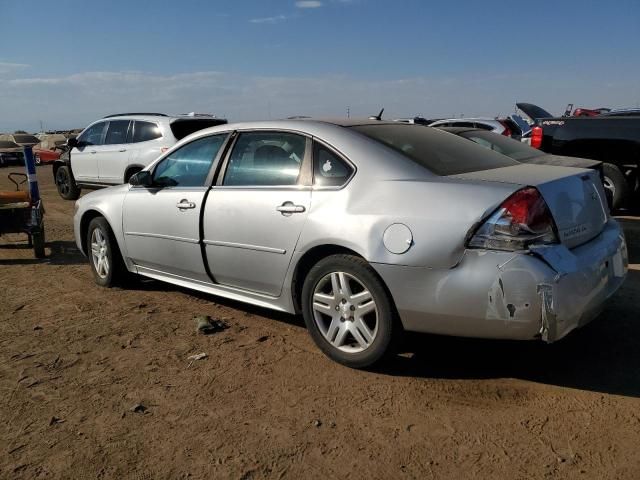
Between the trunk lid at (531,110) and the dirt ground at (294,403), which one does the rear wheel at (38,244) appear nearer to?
the dirt ground at (294,403)

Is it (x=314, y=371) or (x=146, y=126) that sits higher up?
(x=146, y=126)

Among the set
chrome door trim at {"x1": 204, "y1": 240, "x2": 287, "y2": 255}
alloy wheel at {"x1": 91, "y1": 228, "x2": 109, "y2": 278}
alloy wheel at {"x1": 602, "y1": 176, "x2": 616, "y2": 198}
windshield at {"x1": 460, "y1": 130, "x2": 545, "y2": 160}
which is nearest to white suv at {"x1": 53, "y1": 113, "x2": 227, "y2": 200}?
alloy wheel at {"x1": 91, "y1": 228, "x2": 109, "y2": 278}

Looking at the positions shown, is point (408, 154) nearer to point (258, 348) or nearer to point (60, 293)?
point (258, 348)

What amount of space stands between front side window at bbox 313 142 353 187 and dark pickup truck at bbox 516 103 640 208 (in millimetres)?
6500

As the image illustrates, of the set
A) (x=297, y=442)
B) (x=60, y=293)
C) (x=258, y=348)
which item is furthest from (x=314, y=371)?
(x=60, y=293)

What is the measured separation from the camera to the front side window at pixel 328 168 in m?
3.68

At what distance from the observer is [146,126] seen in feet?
34.5

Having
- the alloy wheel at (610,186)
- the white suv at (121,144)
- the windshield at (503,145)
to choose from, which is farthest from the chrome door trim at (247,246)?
the alloy wheel at (610,186)

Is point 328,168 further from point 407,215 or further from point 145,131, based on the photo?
point 145,131

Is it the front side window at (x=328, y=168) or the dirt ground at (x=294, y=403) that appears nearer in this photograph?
the dirt ground at (x=294, y=403)

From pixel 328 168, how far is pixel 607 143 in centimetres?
686

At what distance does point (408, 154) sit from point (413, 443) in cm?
172

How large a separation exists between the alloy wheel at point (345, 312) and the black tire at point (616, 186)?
258 inches

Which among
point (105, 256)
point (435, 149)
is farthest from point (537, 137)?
point (105, 256)
